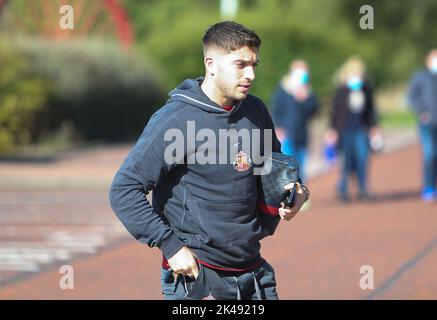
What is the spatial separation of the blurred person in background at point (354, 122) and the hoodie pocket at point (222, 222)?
34.9 ft

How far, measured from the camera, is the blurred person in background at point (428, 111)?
1465cm

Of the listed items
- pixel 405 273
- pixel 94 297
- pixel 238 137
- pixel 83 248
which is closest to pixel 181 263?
pixel 238 137

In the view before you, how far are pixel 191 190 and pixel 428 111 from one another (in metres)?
10.7

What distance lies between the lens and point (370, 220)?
13.3 meters

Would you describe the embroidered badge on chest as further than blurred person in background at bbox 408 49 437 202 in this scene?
No

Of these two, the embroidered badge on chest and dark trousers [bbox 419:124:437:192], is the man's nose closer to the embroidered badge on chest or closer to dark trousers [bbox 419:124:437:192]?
the embroidered badge on chest

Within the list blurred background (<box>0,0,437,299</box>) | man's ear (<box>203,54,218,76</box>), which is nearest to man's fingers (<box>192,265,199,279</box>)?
man's ear (<box>203,54,218,76</box>)

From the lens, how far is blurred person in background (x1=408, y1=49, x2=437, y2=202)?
48.1 ft

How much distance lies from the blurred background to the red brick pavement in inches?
2.5

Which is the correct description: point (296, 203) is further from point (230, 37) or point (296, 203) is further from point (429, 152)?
point (429, 152)

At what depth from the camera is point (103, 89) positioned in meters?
28.0

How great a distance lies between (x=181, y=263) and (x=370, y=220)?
915 cm

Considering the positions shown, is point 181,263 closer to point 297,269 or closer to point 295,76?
point 297,269

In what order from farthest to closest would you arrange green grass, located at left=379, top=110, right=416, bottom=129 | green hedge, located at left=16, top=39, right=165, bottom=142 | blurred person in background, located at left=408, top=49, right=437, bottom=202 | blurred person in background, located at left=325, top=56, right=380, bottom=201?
green grass, located at left=379, top=110, right=416, bottom=129 → green hedge, located at left=16, top=39, right=165, bottom=142 → blurred person in background, located at left=325, top=56, right=380, bottom=201 → blurred person in background, located at left=408, top=49, right=437, bottom=202
